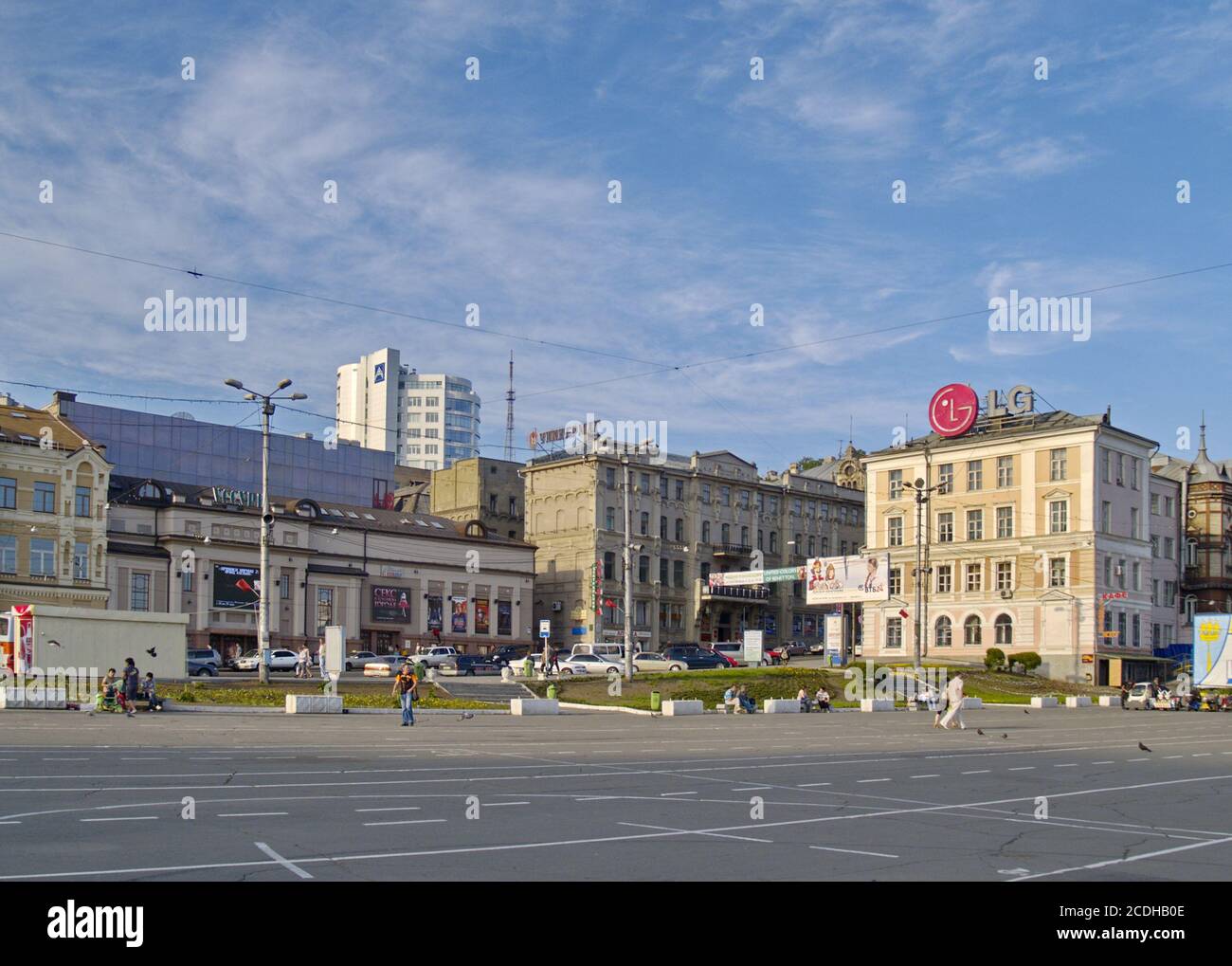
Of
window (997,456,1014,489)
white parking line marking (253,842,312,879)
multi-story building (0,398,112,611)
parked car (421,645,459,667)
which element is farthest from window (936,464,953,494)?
white parking line marking (253,842,312,879)

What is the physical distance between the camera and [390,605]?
88312 millimetres

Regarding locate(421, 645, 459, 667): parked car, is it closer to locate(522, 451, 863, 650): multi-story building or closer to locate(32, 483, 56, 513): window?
locate(522, 451, 863, 650): multi-story building

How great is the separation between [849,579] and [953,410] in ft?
80.8

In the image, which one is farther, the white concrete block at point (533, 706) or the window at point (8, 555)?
the window at point (8, 555)

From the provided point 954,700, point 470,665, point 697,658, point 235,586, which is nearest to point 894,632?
point 697,658

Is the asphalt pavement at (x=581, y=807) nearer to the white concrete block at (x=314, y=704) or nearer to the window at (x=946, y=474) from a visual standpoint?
the white concrete block at (x=314, y=704)

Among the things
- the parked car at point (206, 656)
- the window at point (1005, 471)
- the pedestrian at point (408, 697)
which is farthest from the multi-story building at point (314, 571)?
the pedestrian at point (408, 697)

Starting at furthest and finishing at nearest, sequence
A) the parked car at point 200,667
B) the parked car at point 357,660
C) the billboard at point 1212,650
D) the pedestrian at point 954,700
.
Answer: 1. the parked car at point 357,660
2. the parked car at point 200,667
3. the billboard at point 1212,650
4. the pedestrian at point 954,700

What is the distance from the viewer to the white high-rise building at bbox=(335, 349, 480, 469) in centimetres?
18512

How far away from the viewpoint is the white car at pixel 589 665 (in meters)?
67.8

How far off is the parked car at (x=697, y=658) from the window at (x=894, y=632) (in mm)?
17743

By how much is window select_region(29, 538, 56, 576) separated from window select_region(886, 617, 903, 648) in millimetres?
55217

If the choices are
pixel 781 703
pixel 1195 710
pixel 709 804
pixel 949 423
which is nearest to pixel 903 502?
pixel 949 423

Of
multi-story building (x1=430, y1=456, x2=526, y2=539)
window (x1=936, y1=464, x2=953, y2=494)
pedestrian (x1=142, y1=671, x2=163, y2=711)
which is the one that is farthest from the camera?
multi-story building (x1=430, y1=456, x2=526, y2=539)
